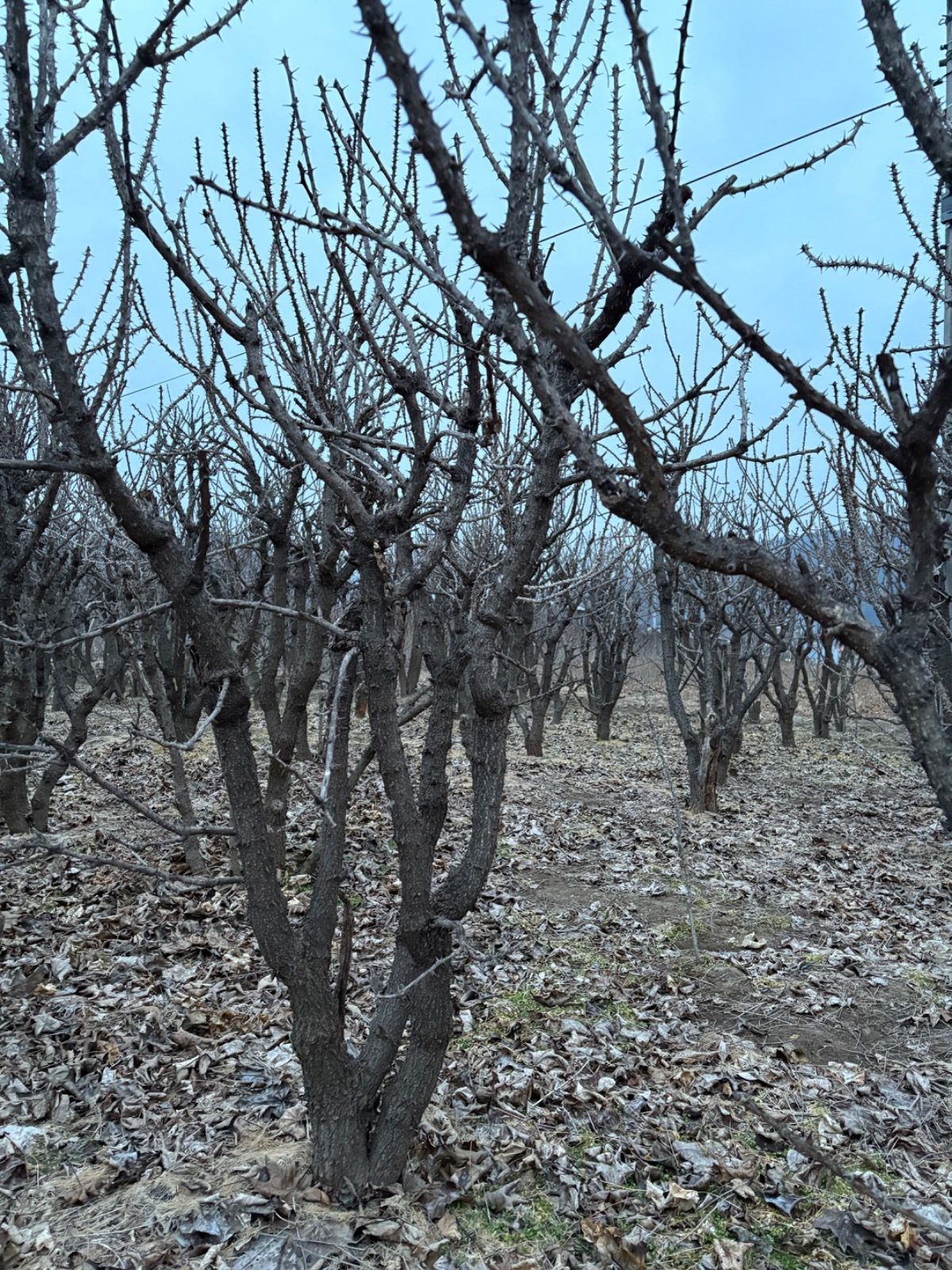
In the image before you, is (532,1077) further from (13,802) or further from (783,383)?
(13,802)

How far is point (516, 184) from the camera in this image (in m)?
1.93

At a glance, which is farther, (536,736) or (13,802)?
(536,736)

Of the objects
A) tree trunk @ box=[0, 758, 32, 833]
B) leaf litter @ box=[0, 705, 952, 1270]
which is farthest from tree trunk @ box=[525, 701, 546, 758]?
tree trunk @ box=[0, 758, 32, 833]

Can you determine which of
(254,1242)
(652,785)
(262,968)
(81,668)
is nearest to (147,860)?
(262,968)

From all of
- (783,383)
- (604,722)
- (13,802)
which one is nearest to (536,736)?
(604,722)

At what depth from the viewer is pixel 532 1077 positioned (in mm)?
3209

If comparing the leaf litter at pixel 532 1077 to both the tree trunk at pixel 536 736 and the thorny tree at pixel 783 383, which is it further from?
the tree trunk at pixel 536 736

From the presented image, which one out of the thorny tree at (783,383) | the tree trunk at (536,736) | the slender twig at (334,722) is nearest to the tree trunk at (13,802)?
the slender twig at (334,722)

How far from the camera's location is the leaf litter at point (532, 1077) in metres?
2.37

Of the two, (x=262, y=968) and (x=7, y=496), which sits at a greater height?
(x=7, y=496)

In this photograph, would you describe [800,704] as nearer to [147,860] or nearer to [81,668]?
[81,668]

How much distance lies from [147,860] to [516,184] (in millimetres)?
4821

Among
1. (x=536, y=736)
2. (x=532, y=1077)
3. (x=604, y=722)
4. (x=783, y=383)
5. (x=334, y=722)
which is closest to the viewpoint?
(x=783, y=383)

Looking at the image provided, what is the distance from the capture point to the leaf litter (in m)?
2.37
